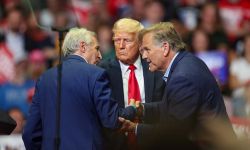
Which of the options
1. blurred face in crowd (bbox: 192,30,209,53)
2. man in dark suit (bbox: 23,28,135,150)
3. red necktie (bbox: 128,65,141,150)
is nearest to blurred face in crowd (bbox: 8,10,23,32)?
blurred face in crowd (bbox: 192,30,209,53)

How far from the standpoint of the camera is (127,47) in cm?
771

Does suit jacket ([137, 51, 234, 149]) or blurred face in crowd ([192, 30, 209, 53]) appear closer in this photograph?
suit jacket ([137, 51, 234, 149])

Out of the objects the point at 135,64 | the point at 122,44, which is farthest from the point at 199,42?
the point at 122,44

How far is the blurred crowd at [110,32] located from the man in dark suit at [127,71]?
13.2 ft

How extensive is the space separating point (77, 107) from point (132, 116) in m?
0.48

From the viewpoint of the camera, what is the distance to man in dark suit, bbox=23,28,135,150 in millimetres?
6953

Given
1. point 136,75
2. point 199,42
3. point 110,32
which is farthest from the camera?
point 110,32

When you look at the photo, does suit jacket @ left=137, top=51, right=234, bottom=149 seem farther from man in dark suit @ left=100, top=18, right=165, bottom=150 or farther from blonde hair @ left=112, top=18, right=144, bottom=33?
blonde hair @ left=112, top=18, right=144, bottom=33

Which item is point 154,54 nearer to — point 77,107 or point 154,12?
point 77,107

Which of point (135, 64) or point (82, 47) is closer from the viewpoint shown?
point (82, 47)

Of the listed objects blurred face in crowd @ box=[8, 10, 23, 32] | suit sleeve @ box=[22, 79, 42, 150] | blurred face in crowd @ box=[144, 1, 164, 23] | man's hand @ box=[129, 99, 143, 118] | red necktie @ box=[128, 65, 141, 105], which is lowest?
suit sleeve @ box=[22, 79, 42, 150]

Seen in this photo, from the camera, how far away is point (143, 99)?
7691 millimetres

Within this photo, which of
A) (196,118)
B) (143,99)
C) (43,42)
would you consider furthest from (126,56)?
(43,42)

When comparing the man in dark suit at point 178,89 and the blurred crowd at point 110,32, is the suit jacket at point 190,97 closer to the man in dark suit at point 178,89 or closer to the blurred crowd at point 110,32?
A: the man in dark suit at point 178,89
